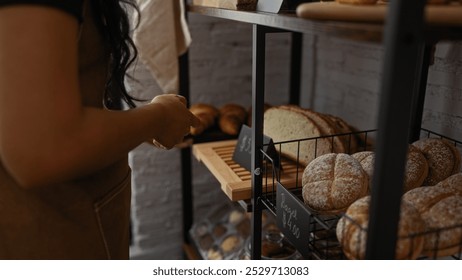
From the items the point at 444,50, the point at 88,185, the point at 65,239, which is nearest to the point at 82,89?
the point at 88,185

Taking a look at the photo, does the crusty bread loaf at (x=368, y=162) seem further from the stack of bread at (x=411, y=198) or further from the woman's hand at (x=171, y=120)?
the woman's hand at (x=171, y=120)

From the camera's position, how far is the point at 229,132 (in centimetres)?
172

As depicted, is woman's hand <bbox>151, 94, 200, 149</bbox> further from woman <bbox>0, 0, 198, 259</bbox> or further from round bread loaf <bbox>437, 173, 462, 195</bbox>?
round bread loaf <bbox>437, 173, 462, 195</bbox>

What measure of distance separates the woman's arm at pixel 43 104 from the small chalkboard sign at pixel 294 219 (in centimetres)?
44

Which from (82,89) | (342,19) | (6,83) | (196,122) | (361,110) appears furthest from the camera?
(361,110)

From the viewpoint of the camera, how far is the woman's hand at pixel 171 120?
0.85 metres

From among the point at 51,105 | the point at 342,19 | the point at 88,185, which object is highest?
the point at 342,19

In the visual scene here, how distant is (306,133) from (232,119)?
1.42 feet

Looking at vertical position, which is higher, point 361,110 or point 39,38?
point 39,38

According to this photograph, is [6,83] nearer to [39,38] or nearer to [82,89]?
[39,38]

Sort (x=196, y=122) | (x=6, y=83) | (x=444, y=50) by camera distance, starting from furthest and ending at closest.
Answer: (x=444, y=50) < (x=196, y=122) < (x=6, y=83)

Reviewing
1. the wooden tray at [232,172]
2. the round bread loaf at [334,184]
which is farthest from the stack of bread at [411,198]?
the wooden tray at [232,172]

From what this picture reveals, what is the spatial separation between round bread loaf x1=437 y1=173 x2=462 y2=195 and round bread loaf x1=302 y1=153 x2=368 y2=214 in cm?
17

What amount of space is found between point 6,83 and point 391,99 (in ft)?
1.67
